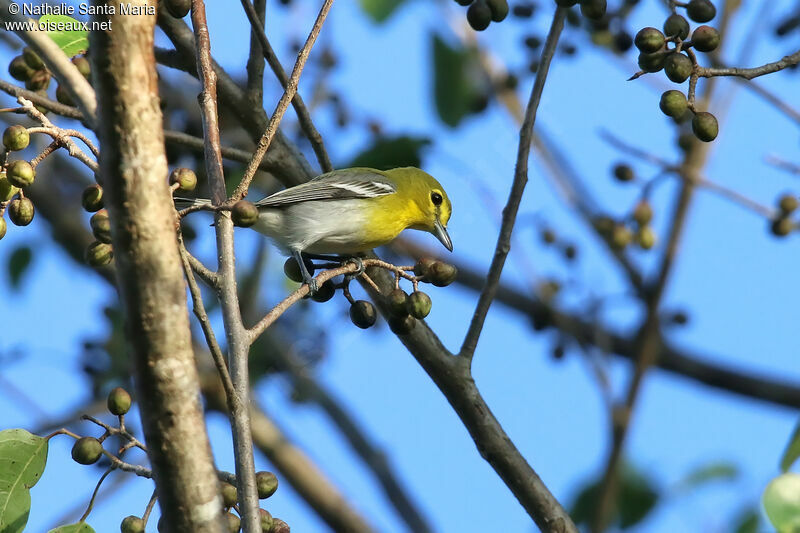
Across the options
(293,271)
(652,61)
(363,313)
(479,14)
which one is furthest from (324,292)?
(652,61)

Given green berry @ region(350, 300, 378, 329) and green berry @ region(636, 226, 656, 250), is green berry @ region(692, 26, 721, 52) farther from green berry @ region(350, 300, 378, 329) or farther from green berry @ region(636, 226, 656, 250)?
green berry @ region(636, 226, 656, 250)

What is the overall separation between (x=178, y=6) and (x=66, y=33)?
1.34ft

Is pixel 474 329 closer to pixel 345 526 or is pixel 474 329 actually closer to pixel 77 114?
pixel 77 114

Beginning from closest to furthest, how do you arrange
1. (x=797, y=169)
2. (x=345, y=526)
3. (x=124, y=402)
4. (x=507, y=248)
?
(x=124, y=402)
(x=507, y=248)
(x=797, y=169)
(x=345, y=526)

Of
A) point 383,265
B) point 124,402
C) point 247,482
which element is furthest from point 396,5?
point 247,482

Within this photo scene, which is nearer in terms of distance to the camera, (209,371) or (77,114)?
(77,114)

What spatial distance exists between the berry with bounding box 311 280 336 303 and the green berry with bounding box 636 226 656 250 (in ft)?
8.36

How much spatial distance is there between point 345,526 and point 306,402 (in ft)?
3.16

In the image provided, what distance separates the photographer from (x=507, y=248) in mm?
3436

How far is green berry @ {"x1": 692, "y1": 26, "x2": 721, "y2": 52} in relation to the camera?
277 centimetres

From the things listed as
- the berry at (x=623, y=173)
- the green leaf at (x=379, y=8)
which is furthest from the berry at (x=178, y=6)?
the green leaf at (x=379, y=8)

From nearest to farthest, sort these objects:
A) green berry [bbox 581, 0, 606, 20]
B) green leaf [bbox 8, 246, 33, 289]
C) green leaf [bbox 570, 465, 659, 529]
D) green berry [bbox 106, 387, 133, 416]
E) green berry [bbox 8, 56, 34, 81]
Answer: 1. green berry [bbox 106, 387, 133, 416]
2. green berry [bbox 581, 0, 606, 20]
3. green berry [bbox 8, 56, 34, 81]
4. green leaf [bbox 570, 465, 659, 529]
5. green leaf [bbox 8, 246, 33, 289]

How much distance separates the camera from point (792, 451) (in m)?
3.02

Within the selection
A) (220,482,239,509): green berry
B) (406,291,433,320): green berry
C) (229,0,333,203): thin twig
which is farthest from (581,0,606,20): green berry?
(220,482,239,509): green berry
